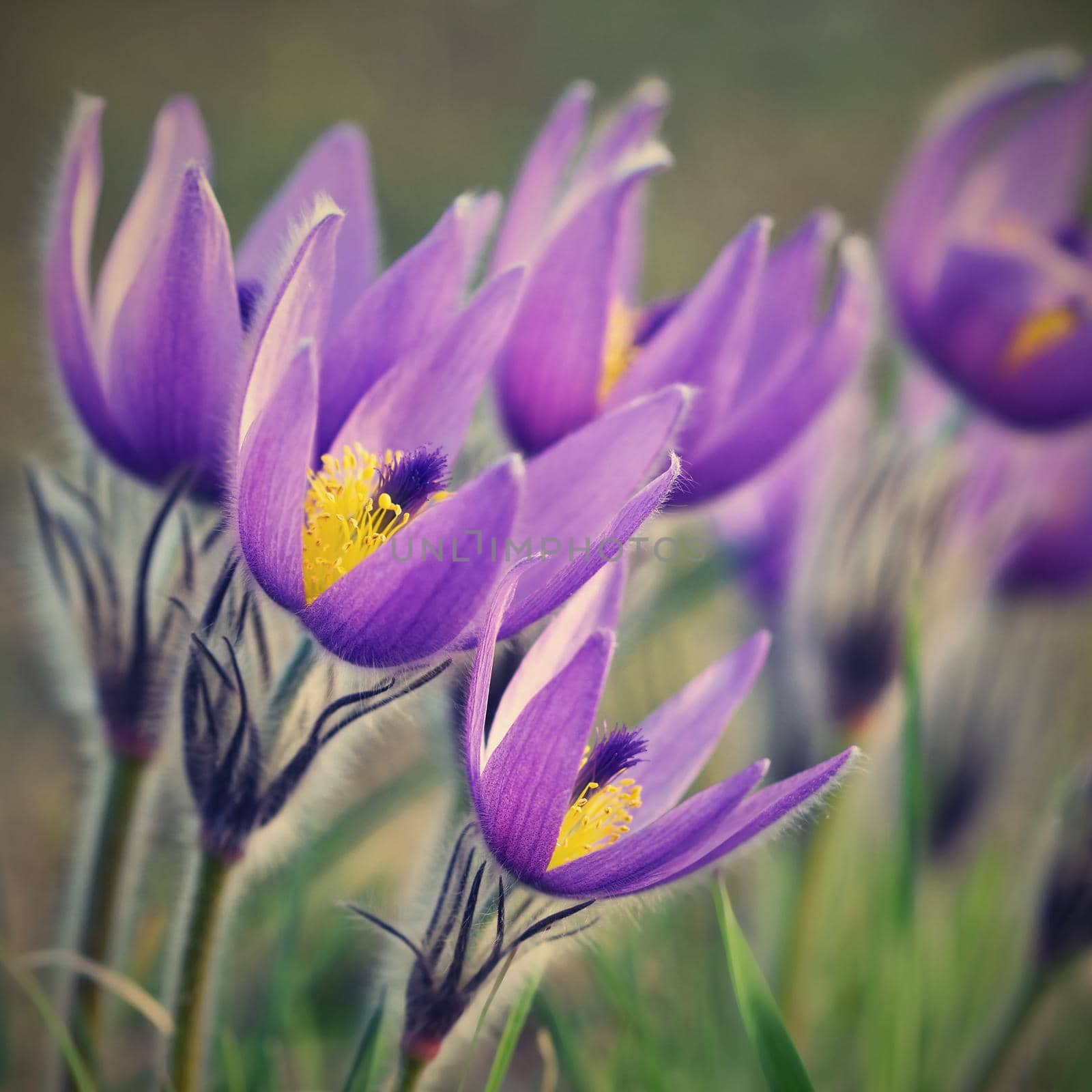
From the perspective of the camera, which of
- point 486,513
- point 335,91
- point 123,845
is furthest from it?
point 335,91

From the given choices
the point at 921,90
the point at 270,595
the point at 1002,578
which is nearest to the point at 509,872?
the point at 270,595

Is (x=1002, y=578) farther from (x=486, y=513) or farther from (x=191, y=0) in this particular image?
(x=191, y=0)

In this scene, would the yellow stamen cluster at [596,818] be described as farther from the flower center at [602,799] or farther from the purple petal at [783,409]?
the purple petal at [783,409]

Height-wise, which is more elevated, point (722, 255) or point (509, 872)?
point (722, 255)

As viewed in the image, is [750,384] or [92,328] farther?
[750,384]

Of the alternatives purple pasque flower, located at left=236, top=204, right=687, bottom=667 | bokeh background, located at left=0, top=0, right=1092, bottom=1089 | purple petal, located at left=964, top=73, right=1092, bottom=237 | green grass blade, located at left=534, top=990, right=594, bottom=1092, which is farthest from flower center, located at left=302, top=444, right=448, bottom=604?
bokeh background, located at left=0, top=0, right=1092, bottom=1089

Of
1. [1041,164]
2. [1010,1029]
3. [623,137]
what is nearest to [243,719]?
[623,137]

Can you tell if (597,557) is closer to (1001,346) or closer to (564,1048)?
(564,1048)
